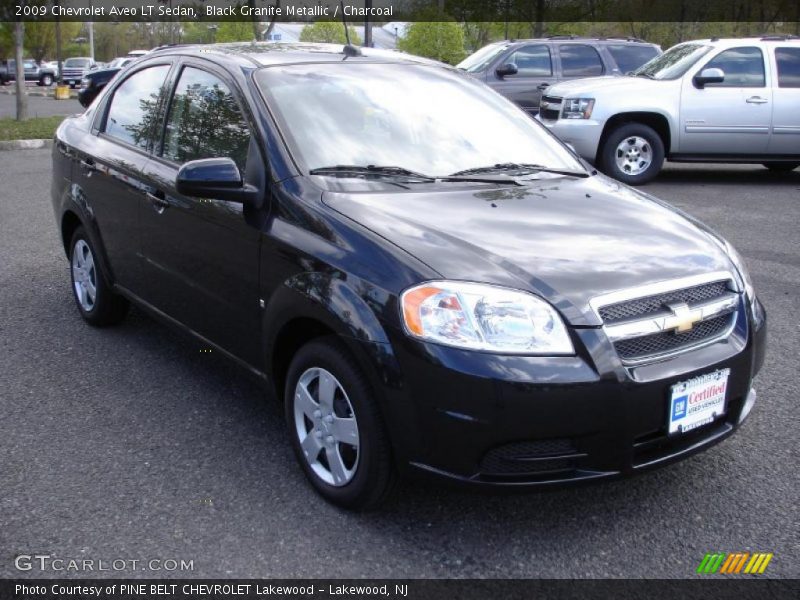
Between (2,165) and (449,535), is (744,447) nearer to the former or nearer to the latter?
(449,535)

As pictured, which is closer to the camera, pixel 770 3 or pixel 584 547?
pixel 584 547

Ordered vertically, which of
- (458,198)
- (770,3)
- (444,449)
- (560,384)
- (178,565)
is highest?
(770,3)

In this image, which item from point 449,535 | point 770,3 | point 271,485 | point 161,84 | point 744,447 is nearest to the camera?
point 449,535

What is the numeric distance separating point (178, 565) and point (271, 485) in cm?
59

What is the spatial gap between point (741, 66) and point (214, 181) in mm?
9396

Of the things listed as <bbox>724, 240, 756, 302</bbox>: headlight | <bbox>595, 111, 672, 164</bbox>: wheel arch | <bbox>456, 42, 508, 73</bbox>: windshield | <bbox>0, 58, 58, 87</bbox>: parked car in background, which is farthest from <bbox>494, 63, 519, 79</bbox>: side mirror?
<bbox>0, 58, 58, 87</bbox>: parked car in background

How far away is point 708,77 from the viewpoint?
10383 millimetres

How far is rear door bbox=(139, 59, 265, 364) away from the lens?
3.48 m

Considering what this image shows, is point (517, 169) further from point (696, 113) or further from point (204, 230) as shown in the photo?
point (696, 113)

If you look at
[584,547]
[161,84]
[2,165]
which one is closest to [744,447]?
[584,547]

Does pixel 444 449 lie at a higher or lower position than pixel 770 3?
lower

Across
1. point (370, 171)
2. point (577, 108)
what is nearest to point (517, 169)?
point (370, 171)

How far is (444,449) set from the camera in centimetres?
269

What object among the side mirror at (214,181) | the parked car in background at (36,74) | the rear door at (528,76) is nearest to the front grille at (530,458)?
the side mirror at (214,181)
